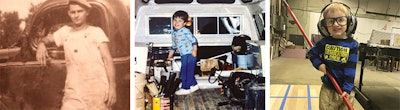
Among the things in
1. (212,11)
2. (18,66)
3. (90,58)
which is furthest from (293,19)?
(18,66)

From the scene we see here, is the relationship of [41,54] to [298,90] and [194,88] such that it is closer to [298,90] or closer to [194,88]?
[194,88]

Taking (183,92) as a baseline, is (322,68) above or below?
above

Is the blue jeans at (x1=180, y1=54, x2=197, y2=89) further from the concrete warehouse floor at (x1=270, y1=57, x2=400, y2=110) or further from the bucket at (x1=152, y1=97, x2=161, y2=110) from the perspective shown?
the concrete warehouse floor at (x1=270, y1=57, x2=400, y2=110)

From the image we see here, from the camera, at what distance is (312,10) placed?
5.24 feet

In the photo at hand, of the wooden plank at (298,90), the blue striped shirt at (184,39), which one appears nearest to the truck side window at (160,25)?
the blue striped shirt at (184,39)

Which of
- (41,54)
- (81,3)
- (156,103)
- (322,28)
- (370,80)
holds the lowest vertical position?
(156,103)

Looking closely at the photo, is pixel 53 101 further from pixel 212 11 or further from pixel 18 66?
pixel 212 11

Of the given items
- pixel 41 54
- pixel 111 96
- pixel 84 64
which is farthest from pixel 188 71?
pixel 41 54

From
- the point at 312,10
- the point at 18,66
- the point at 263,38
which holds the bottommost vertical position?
the point at 18,66

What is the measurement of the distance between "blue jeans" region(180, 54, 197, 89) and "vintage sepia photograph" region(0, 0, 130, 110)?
268mm

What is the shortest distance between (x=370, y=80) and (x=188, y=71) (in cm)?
82

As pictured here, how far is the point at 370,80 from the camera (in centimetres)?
159

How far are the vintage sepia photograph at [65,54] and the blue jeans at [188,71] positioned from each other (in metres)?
0.27

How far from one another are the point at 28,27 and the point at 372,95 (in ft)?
5.38
